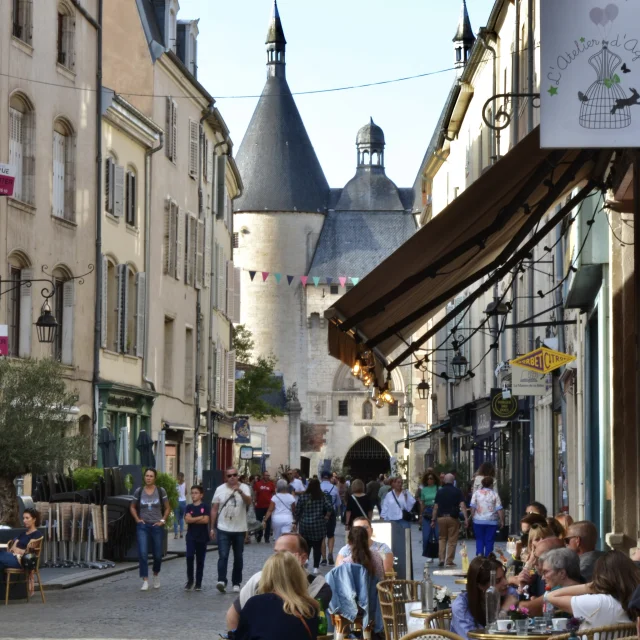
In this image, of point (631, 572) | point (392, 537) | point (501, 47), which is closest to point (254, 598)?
point (631, 572)

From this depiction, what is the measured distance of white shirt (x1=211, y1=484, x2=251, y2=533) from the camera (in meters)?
18.0

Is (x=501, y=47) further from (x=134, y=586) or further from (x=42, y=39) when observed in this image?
(x=134, y=586)

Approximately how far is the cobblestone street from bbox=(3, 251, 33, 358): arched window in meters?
6.61

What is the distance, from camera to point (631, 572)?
307 inches

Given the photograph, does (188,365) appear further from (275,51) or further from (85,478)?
(275,51)

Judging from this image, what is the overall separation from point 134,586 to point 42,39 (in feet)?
38.4

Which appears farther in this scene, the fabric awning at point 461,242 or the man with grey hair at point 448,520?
the man with grey hair at point 448,520

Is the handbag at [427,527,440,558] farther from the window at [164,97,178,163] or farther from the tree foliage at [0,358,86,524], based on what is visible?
the window at [164,97,178,163]

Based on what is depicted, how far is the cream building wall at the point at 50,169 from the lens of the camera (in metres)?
25.0

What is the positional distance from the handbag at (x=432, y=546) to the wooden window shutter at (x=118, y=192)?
32.6ft

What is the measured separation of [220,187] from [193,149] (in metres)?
4.34

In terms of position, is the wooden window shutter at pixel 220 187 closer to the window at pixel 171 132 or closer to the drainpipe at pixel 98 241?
the window at pixel 171 132

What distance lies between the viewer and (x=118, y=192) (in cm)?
3084

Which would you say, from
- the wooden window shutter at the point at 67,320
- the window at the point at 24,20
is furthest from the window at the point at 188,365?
the window at the point at 24,20
